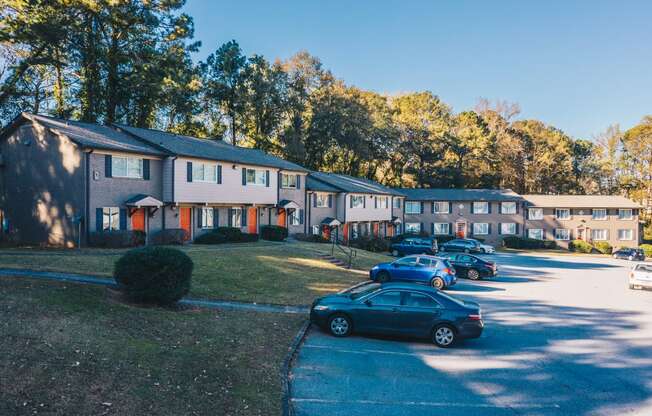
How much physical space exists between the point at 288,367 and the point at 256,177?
24841mm

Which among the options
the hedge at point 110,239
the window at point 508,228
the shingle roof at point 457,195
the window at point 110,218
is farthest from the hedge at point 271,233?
the window at point 508,228

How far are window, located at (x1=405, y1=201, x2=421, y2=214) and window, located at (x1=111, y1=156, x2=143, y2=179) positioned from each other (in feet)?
125

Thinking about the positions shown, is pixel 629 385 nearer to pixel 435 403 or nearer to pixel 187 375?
pixel 435 403

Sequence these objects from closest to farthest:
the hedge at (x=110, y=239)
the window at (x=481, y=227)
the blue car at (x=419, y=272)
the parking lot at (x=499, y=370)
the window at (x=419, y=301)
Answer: the parking lot at (x=499, y=370) < the window at (x=419, y=301) < the blue car at (x=419, y=272) < the hedge at (x=110, y=239) < the window at (x=481, y=227)

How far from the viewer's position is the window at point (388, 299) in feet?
41.9

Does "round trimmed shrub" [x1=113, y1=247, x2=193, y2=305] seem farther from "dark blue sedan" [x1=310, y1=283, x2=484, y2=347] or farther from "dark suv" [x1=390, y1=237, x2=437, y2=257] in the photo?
"dark suv" [x1=390, y1=237, x2=437, y2=257]

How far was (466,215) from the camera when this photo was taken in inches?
2322

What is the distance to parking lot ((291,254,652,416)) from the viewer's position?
847 centimetres

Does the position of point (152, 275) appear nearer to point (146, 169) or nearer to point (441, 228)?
point (146, 169)

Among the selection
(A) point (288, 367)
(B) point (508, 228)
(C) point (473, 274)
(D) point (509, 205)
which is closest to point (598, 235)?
(B) point (508, 228)

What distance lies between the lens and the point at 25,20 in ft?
75.3

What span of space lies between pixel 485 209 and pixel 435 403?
5371 cm

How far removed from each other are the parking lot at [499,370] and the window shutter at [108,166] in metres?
16.6

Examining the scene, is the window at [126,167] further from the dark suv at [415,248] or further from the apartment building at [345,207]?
the dark suv at [415,248]
